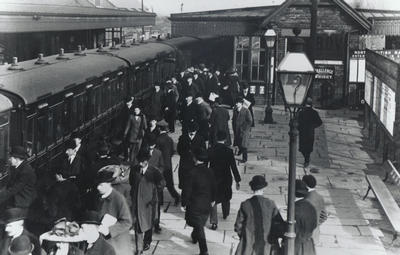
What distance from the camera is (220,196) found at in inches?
396

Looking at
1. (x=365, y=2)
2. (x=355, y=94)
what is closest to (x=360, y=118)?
(x=355, y=94)

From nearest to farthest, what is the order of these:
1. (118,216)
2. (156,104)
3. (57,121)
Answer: (118,216), (57,121), (156,104)

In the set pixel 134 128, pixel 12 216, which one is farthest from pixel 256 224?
pixel 134 128

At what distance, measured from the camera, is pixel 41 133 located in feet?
32.6

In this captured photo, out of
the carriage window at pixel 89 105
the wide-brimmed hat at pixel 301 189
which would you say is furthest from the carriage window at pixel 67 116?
the wide-brimmed hat at pixel 301 189

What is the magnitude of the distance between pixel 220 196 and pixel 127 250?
11.6 ft

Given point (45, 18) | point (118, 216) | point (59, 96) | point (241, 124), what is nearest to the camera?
point (118, 216)

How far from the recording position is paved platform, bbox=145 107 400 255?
30.6ft

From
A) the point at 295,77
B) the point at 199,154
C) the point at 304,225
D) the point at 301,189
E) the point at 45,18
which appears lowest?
the point at 304,225

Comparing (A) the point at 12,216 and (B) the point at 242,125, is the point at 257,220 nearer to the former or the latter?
(A) the point at 12,216

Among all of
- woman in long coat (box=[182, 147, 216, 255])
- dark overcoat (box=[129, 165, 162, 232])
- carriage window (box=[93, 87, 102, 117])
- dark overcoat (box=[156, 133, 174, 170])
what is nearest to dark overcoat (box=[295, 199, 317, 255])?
woman in long coat (box=[182, 147, 216, 255])

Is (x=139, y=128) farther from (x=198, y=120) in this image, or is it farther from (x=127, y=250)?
(x=127, y=250)

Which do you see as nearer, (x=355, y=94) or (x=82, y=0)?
(x=355, y=94)

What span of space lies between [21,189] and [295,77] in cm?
372
